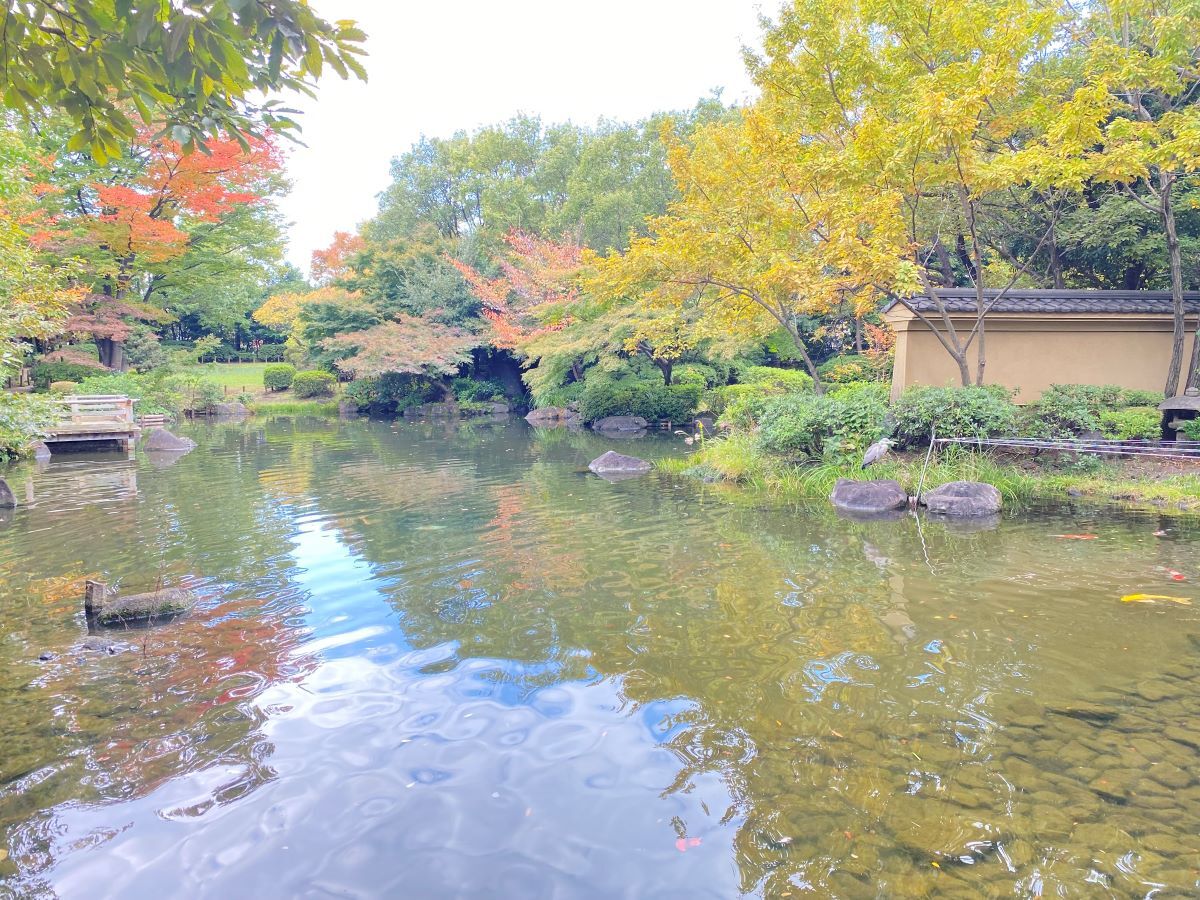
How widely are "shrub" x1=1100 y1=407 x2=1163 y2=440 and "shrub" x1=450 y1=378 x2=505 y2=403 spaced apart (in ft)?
77.8

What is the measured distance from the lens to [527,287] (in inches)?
1010

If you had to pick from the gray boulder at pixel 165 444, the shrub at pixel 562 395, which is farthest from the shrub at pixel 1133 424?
the gray boulder at pixel 165 444

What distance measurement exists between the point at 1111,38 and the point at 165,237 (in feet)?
76.7

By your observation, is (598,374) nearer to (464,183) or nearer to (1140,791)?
(464,183)

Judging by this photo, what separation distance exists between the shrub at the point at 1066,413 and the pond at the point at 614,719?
112 inches

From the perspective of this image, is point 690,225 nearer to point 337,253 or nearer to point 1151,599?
point 1151,599

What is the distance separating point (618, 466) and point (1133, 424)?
7.89 m

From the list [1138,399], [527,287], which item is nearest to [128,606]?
[1138,399]

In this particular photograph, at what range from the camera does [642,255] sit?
11.9 m

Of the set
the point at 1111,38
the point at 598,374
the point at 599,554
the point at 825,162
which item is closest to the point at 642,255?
the point at 825,162

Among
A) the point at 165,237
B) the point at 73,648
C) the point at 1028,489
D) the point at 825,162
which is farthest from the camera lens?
the point at 165,237

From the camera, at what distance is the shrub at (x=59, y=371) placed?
2133 cm

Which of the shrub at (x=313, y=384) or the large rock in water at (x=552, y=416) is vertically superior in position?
the shrub at (x=313, y=384)

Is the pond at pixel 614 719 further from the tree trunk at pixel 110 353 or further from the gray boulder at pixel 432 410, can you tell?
the gray boulder at pixel 432 410
